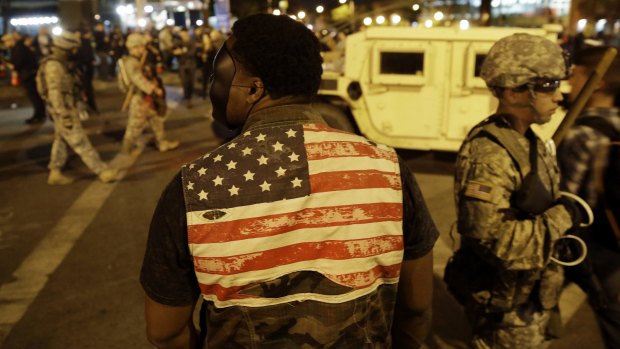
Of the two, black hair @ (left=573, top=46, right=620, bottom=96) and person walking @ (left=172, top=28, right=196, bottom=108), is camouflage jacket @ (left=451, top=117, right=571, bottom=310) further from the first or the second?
person walking @ (left=172, top=28, right=196, bottom=108)

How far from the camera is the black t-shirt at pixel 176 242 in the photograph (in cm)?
130

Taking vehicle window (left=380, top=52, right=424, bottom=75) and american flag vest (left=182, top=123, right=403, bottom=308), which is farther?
vehicle window (left=380, top=52, right=424, bottom=75)

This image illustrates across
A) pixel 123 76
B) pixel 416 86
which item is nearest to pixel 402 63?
pixel 416 86

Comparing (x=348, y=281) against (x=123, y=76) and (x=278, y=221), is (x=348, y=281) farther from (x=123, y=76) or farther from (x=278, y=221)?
(x=123, y=76)

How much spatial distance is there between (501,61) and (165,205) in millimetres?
1473

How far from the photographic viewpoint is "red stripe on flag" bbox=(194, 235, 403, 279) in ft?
4.27

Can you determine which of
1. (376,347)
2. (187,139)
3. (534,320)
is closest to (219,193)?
(376,347)

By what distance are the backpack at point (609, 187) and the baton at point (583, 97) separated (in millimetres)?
168

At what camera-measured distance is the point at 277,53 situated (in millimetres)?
1348

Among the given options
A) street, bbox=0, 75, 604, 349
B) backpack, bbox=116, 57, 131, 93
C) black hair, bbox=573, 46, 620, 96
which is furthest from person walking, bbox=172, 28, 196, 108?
black hair, bbox=573, 46, 620, 96

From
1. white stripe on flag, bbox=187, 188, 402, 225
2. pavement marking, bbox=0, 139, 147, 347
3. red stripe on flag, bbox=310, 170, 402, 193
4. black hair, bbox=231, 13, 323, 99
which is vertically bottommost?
pavement marking, bbox=0, 139, 147, 347

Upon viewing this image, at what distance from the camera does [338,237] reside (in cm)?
135

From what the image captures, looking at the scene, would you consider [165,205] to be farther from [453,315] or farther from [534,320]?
[453,315]

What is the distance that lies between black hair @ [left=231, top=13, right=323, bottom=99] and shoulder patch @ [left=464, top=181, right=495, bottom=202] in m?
0.93
